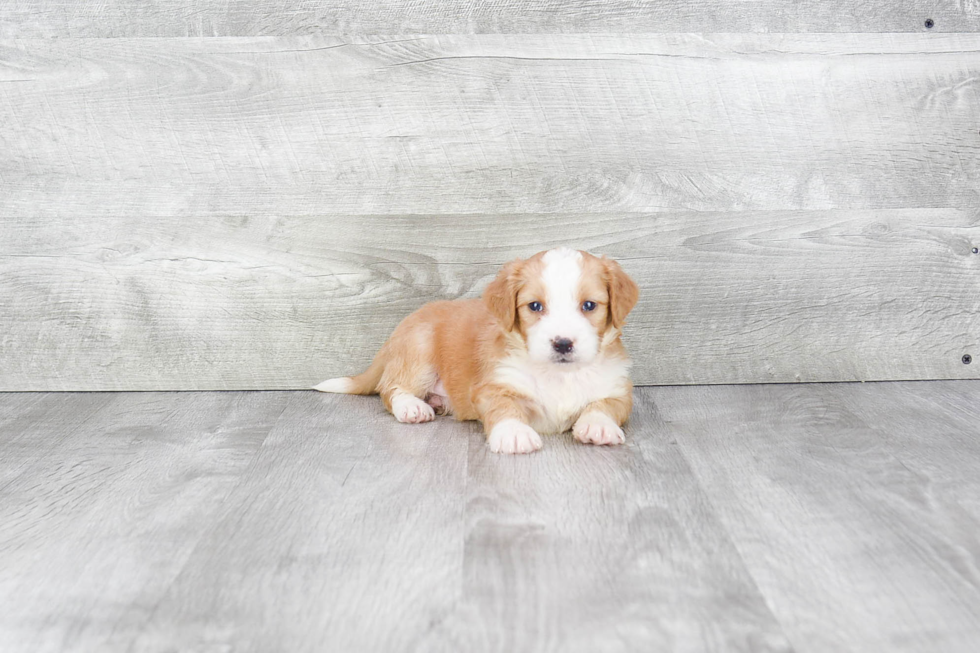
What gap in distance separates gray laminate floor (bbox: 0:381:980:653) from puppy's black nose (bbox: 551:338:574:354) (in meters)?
0.22

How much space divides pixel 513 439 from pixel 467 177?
0.88 meters

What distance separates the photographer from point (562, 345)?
1872 mm

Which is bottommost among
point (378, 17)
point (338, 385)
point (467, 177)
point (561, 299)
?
point (338, 385)

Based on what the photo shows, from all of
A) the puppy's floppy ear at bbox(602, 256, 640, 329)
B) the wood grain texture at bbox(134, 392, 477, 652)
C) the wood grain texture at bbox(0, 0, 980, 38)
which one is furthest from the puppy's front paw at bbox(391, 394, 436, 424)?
the wood grain texture at bbox(0, 0, 980, 38)

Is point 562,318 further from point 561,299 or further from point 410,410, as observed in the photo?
point 410,410

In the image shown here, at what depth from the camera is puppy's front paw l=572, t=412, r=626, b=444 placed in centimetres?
192

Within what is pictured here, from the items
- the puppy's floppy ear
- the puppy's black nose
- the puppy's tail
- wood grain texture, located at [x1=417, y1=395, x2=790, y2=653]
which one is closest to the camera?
wood grain texture, located at [x1=417, y1=395, x2=790, y2=653]

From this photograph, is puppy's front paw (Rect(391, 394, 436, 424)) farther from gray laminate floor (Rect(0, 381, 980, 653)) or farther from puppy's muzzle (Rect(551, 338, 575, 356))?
puppy's muzzle (Rect(551, 338, 575, 356))

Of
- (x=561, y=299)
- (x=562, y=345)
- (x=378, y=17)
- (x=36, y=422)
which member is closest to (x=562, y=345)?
(x=562, y=345)

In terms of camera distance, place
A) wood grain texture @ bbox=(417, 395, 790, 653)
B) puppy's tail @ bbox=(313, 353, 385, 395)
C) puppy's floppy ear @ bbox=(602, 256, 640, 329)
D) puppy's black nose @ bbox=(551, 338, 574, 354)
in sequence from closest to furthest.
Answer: wood grain texture @ bbox=(417, 395, 790, 653) < puppy's black nose @ bbox=(551, 338, 574, 354) < puppy's floppy ear @ bbox=(602, 256, 640, 329) < puppy's tail @ bbox=(313, 353, 385, 395)

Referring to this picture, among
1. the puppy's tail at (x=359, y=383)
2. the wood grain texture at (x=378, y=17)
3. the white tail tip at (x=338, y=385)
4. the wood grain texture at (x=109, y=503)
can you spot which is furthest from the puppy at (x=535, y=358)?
the wood grain texture at (x=378, y=17)

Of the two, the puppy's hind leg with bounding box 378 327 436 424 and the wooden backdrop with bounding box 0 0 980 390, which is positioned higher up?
the wooden backdrop with bounding box 0 0 980 390

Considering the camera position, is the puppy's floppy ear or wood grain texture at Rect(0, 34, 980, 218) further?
wood grain texture at Rect(0, 34, 980, 218)

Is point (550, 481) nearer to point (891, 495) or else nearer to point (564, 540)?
point (564, 540)
